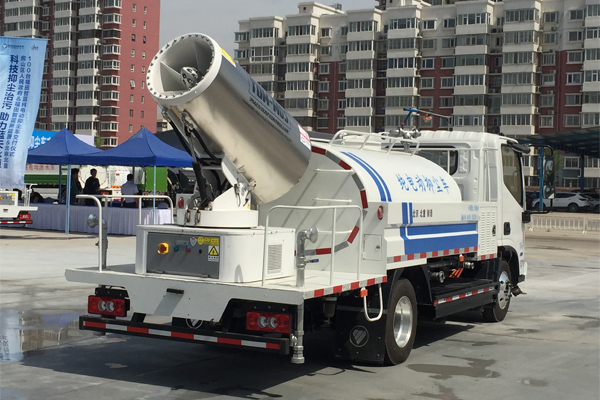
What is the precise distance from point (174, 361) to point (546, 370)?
13.6 feet

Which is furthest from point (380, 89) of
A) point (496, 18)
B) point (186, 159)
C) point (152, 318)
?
point (152, 318)

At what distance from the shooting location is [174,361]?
30.0 feet

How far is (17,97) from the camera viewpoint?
23.8 metres

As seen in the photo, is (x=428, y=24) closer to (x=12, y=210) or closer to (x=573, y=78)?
(x=573, y=78)

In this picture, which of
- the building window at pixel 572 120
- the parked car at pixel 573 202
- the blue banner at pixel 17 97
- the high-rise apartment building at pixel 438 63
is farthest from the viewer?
the high-rise apartment building at pixel 438 63

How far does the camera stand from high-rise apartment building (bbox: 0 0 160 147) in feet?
426

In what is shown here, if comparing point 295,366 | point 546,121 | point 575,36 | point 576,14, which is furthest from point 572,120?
point 295,366

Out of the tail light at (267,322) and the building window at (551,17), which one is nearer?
the tail light at (267,322)

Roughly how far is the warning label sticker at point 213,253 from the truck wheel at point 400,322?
2.06 meters

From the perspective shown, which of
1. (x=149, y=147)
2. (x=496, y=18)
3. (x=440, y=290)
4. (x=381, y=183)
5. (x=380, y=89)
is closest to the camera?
(x=381, y=183)

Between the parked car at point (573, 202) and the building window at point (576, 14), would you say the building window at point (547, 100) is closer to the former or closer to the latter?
the building window at point (576, 14)

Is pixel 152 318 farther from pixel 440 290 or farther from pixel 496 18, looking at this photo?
pixel 496 18

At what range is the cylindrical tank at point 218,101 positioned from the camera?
7711 millimetres

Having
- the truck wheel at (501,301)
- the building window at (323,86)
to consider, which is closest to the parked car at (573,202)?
the building window at (323,86)
